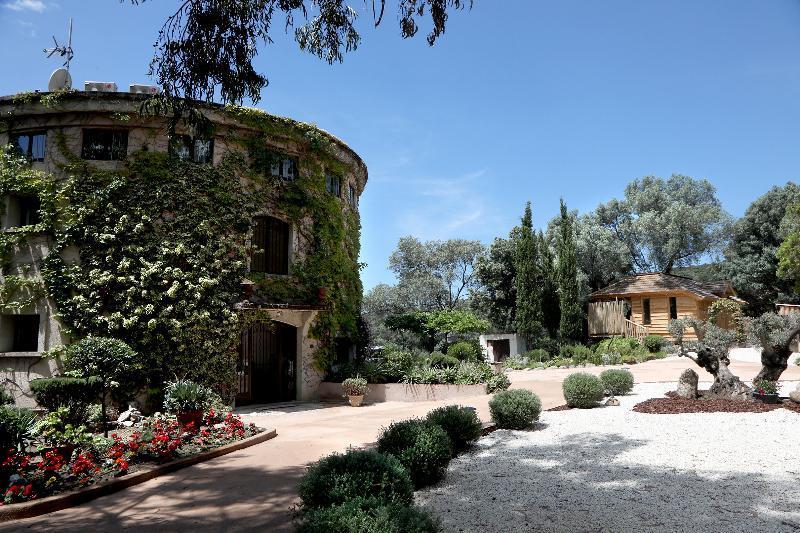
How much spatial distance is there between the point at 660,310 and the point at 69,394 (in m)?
29.5

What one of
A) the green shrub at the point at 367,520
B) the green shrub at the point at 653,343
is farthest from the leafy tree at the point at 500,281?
the green shrub at the point at 367,520

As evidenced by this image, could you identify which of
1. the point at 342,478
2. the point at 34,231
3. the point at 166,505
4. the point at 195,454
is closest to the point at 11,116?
the point at 34,231

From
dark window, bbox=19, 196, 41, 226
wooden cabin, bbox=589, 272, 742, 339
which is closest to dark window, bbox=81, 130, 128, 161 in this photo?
dark window, bbox=19, 196, 41, 226

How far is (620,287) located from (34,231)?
95.6ft

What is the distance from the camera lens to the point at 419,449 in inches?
245

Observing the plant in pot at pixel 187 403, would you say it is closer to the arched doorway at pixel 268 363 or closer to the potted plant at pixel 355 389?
the arched doorway at pixel 268 363

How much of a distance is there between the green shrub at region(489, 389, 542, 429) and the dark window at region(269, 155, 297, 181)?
9.64 metres

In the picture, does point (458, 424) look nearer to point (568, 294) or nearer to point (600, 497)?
point (600, 497)

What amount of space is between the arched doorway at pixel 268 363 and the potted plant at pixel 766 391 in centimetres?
1164

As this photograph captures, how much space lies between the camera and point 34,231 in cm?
1343

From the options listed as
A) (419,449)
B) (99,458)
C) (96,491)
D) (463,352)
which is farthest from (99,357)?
(463,352)

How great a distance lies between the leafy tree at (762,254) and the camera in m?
32.9

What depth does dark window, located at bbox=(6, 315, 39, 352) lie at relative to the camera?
13594mm

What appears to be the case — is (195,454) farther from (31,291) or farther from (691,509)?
(31,291)
